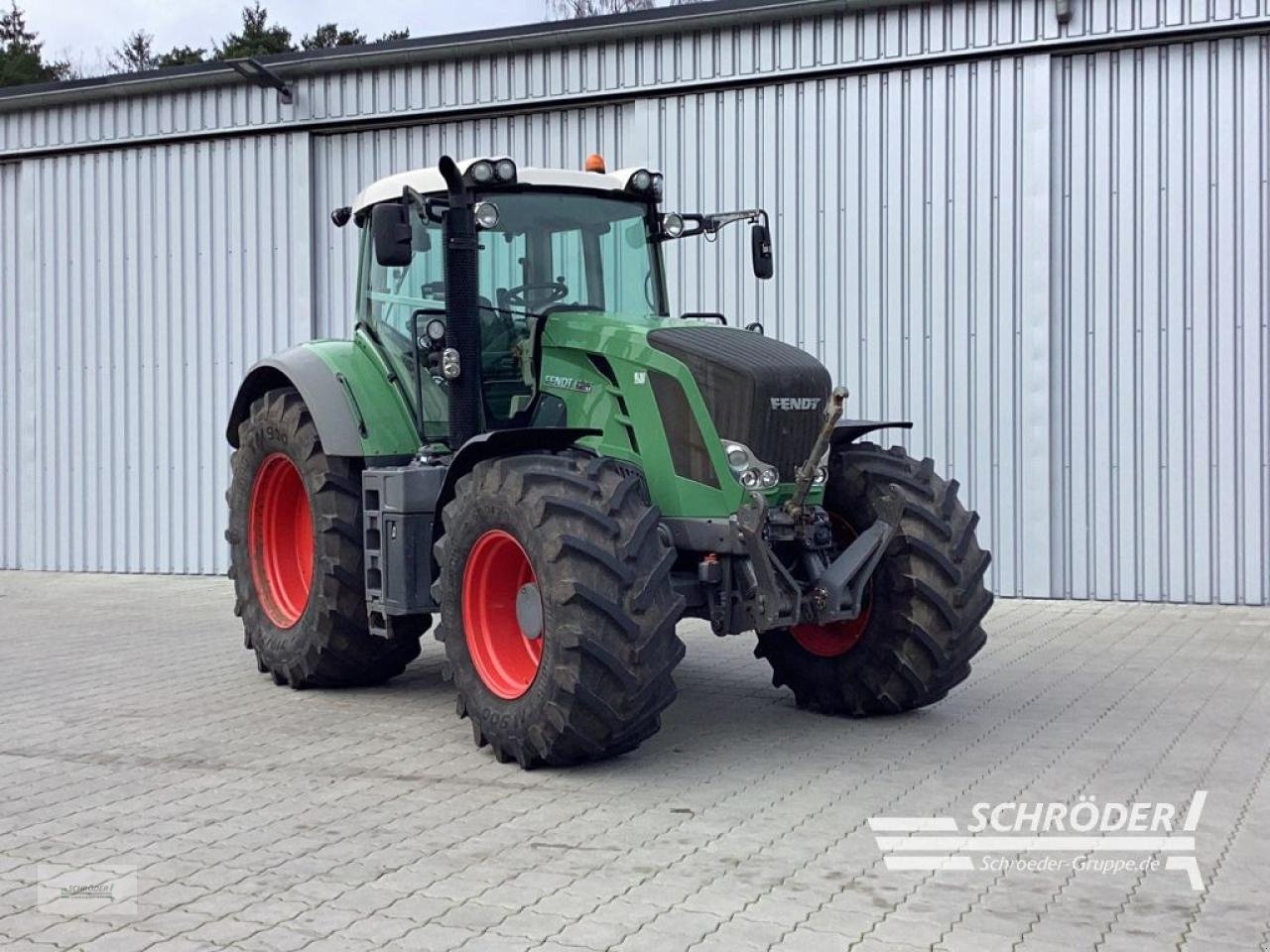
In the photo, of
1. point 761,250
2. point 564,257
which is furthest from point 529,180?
point 761,250

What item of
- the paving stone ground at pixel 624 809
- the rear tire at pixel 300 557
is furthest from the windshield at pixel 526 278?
the paving stone ground at pixel 624 809

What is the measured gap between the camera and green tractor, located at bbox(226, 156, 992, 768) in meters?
6.44

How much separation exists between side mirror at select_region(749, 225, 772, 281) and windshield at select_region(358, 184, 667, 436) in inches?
23.2

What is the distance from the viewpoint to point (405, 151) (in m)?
15.0

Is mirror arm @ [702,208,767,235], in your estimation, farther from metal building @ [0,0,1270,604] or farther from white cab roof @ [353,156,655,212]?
metal building @ [0,0,1270,604]

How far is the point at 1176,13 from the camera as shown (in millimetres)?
11828

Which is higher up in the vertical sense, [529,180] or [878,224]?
[878,224]

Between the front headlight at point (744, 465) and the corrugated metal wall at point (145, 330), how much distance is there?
9.13 m

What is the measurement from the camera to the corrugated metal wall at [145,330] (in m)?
15.5

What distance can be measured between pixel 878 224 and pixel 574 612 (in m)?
7.63

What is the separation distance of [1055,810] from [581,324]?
320cm

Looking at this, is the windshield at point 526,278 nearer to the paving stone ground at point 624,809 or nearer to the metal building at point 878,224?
the paving stone ground at point 624,809

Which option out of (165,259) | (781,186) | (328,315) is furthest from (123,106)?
(781,186)

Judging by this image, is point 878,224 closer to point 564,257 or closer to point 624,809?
point 564,257
